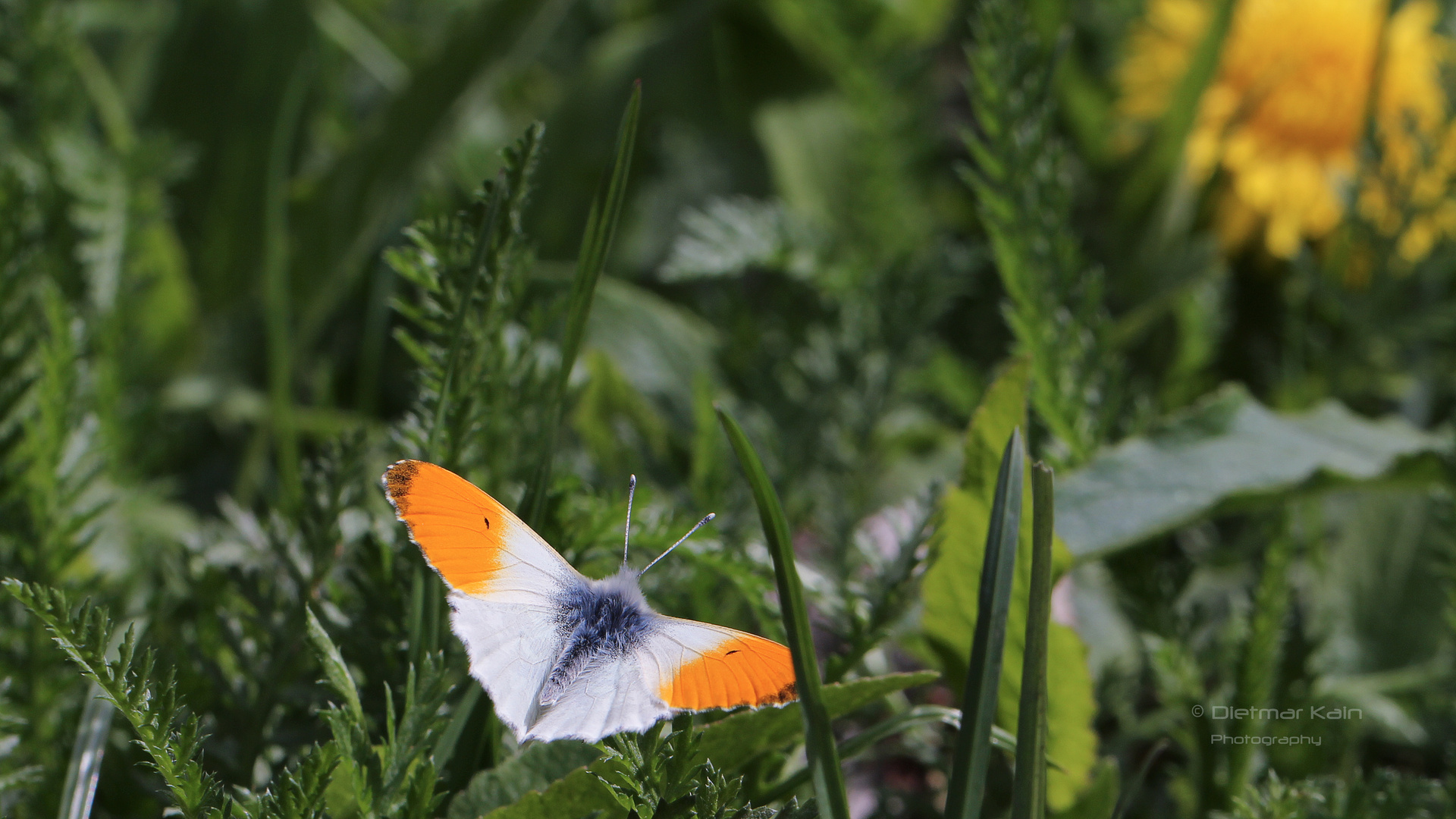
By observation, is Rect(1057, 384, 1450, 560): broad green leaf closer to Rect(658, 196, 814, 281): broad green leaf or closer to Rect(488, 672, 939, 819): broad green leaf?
Rect(488, 672, 939, 819): broad green leaf

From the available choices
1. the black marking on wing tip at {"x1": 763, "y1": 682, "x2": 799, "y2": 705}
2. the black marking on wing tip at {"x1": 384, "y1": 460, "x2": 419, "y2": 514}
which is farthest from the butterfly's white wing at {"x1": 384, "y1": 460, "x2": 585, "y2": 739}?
the black marking on wing tip at {"x1": 763, "y1": 682, "x2": 799, "y2": 705}

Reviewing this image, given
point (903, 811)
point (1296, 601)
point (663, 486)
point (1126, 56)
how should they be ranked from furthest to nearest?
1. point (1126, 56)
2. point (663, 486)
3. point (1296, 601)
4. point (903, 811)

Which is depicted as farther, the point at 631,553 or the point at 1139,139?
the point at 1139,139

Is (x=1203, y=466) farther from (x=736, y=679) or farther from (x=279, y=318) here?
(x=279, y=318)

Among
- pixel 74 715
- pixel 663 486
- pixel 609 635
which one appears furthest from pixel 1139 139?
pixel 74 715

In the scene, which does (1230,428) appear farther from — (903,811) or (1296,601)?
(903,811)

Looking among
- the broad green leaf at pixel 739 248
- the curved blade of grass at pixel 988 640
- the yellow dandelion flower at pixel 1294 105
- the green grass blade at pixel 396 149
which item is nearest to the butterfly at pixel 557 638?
the curved blade of grass at pixel 988 640
